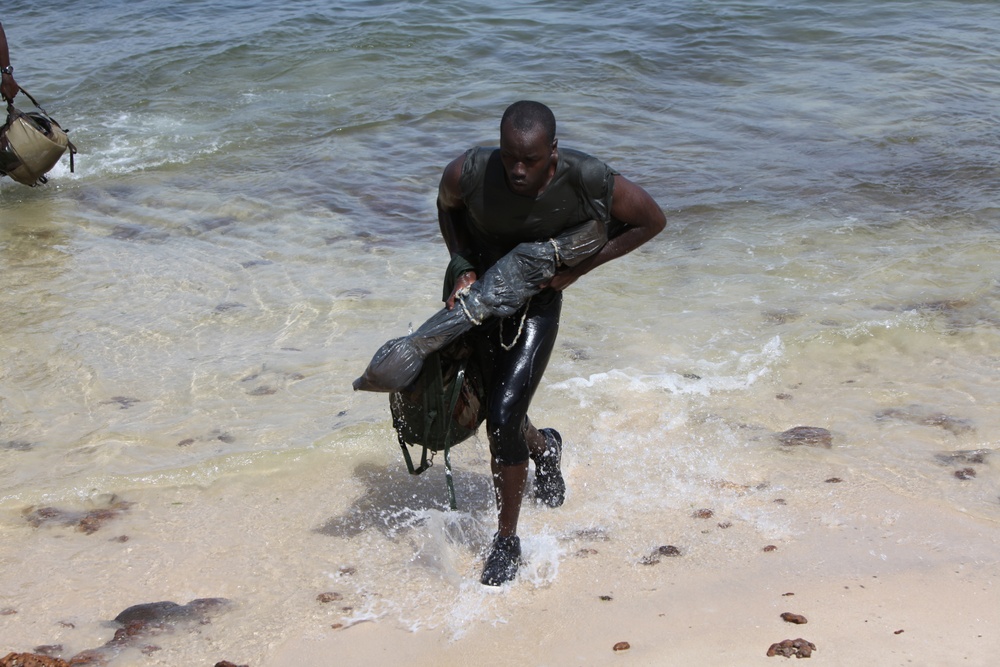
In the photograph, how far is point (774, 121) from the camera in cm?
1064

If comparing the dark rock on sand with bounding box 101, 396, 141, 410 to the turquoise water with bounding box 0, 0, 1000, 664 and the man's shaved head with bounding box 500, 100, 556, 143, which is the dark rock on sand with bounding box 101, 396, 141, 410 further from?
the man's shaved head with bounding box 500, 100, 556, 143

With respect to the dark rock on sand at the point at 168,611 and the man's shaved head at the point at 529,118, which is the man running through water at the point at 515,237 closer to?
the man's shaved head at the point at 529,118

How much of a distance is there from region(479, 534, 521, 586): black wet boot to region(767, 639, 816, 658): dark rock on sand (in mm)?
1013

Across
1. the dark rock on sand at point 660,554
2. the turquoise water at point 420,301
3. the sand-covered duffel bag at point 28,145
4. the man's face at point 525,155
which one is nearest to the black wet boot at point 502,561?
the turquoise water at point 420,301

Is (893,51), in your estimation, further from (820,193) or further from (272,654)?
(272,654)

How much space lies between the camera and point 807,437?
15.6 feet

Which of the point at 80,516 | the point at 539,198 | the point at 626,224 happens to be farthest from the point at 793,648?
the point at 80,516

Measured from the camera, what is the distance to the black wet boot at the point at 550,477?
14.1 ft

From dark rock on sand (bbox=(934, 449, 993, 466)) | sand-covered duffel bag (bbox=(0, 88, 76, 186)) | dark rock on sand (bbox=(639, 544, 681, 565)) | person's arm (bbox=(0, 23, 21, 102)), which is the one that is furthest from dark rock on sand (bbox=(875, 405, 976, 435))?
sand-covered duffel bag (bbox=(0, 88, 76, 186))

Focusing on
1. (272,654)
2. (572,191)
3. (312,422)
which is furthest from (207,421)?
(572,191)

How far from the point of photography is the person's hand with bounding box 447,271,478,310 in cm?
367

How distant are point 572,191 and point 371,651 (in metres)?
1.69

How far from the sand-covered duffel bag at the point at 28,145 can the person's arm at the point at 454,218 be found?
584cm

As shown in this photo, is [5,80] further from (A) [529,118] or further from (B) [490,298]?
(A) [529,118]
